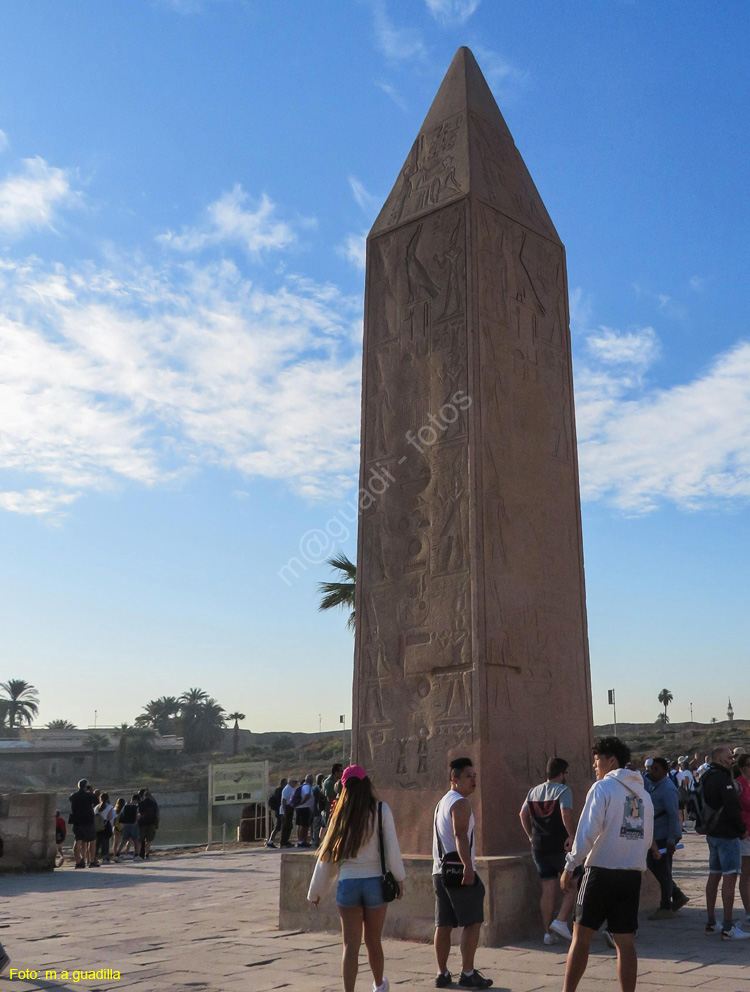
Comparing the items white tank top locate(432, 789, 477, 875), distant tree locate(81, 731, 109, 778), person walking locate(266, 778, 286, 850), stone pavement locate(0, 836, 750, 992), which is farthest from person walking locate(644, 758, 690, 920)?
distant tree locate(81, 731, 109, 778)

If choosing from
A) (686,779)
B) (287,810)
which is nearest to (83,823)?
(287,810)

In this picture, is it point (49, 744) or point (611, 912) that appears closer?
point (611, 912)

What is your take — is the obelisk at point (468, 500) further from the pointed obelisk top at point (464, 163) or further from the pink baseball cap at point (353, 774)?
the pink baseball cap at point (353, 774)

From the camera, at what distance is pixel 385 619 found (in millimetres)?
7746

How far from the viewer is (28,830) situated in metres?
13.4

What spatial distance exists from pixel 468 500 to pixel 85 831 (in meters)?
9.52

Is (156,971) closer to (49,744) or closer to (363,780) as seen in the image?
(363,780)

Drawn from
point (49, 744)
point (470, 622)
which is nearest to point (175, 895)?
point (470, 622)

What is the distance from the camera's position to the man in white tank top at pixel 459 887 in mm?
5047

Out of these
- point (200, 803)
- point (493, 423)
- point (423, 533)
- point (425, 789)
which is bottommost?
point (200, 803)

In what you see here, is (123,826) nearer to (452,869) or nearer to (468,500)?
(468,500)

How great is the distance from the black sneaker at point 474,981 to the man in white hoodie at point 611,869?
0.96 m

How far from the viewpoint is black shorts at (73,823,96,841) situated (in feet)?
45.6

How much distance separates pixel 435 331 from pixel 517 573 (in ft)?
6.93
